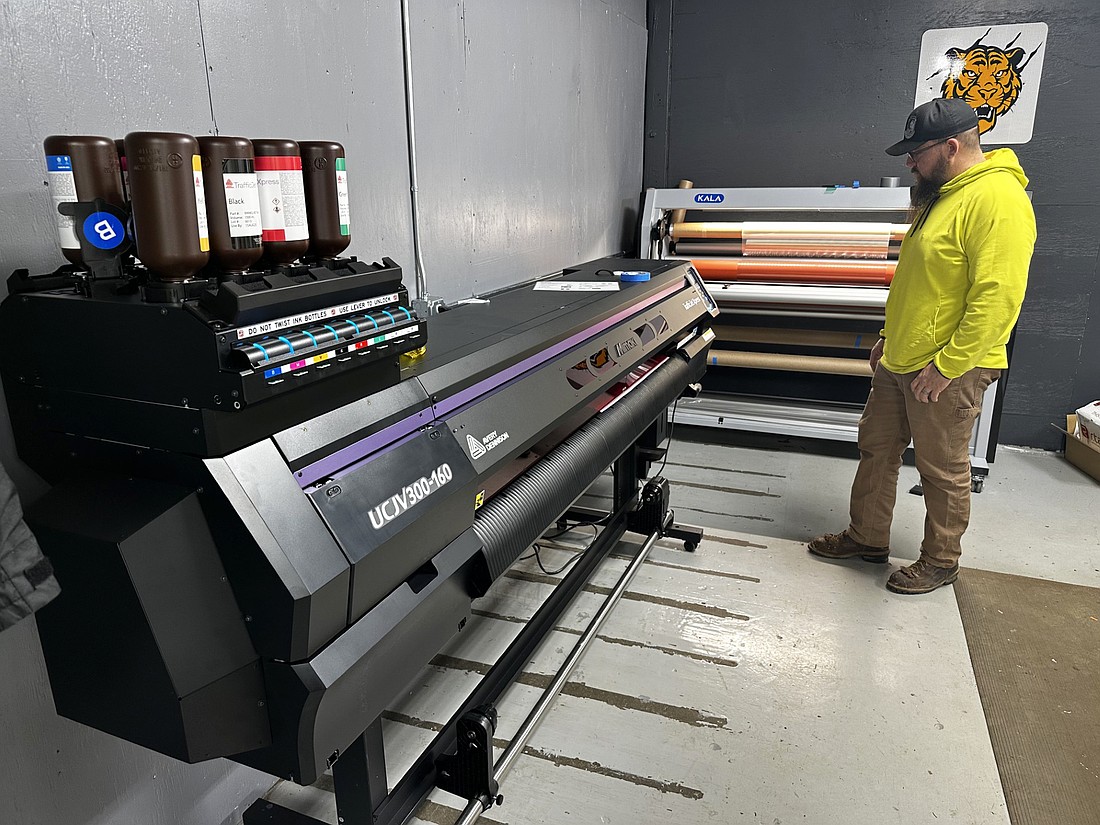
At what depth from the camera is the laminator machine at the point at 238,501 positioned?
0.97m

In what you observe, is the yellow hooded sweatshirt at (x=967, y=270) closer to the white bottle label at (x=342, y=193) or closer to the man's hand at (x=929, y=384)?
the man's hand at (x=929, y=384)

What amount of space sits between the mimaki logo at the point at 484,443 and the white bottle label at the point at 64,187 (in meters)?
0.68

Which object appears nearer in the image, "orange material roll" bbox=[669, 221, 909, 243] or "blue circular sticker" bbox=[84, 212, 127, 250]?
"blue circular sticker" bbox=[84, 212, 127, 250]

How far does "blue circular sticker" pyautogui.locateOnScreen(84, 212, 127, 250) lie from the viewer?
101cm

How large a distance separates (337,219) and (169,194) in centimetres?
31

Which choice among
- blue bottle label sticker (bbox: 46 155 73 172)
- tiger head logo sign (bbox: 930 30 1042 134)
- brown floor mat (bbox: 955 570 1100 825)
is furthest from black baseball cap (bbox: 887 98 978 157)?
blue bottle label sticker (bbox: 46 155 73 172)

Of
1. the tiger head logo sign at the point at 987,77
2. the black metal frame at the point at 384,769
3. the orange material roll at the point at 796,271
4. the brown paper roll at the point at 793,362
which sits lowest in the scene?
the black metal frame at the point at 384,769

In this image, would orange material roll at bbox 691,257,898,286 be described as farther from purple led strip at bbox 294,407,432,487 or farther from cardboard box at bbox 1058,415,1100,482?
purple led strip at bbox 294,407,432,487

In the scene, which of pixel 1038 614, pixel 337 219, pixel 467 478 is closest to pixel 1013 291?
pixel 1038 614

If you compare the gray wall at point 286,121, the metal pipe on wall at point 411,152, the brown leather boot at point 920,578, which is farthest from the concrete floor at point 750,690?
the metal pipe on wall at point 411,152

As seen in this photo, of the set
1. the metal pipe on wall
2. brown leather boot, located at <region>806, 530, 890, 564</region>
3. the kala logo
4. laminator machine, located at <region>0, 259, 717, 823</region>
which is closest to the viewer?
laminator machine, located at <region>0, 259, 717, 823</region>

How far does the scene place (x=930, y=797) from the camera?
176cm

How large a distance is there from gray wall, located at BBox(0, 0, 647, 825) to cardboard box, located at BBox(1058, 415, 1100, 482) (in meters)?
2.69

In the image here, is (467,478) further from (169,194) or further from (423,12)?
(423,12)
